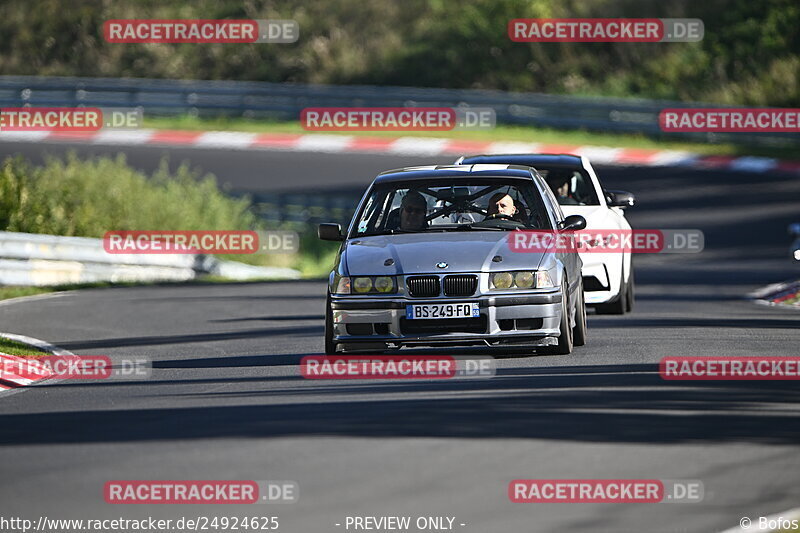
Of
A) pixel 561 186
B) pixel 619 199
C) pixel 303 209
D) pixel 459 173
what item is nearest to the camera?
pixel 459 173

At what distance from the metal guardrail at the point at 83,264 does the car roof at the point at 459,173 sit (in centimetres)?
945

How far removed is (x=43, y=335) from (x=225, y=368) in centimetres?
390

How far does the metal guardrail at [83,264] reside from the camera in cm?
2203

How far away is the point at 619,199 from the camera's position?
56.0 ft

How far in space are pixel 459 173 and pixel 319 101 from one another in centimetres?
2669

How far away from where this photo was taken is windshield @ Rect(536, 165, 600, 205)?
1705 cm

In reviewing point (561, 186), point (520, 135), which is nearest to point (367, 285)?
point (561, 186)

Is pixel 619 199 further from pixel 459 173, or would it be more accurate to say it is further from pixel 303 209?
pixel 303 209

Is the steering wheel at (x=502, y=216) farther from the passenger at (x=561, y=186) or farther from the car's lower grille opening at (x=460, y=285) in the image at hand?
the passenger at (x=561, y=186)

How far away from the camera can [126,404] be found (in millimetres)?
11094

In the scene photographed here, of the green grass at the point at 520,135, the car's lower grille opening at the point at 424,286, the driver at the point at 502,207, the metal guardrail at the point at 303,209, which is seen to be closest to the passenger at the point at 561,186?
the driver at the point at 502,207

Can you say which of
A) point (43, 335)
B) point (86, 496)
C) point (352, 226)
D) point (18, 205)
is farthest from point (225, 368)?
point (18, 205)

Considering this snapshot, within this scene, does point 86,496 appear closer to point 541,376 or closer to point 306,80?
point 541,376

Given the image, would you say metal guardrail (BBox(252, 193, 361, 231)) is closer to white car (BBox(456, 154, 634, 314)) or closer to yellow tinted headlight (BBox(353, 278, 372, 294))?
white car (BBox(456, 154, 634, 314))
